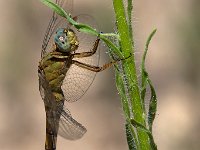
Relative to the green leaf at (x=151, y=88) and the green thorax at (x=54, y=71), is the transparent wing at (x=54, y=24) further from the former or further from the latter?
the green leaf at (x=151, y=88)

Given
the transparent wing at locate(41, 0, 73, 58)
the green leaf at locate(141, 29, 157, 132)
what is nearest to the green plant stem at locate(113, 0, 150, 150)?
the green leaf at locate(141, 29, 157, 132)

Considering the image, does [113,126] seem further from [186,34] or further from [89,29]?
[89,29]

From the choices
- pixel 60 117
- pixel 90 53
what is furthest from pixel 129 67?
pixel 60 117

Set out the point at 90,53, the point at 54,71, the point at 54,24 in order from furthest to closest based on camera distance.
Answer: the point at 54,24 → the point at 54,71 → the point at 90,53

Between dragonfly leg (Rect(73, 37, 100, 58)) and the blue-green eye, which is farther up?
the blue-green eye

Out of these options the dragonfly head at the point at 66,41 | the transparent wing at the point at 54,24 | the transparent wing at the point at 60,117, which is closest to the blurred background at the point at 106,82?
the transparent wing at the point at 54,24

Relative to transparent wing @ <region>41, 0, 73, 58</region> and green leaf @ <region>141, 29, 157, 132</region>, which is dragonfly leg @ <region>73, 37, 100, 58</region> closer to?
transparent wing @ <region>41, 0, 73, 58</region>

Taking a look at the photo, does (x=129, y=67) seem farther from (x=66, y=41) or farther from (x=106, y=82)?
(x=106, y=82)

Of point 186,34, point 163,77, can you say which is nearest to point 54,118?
point 186,34
